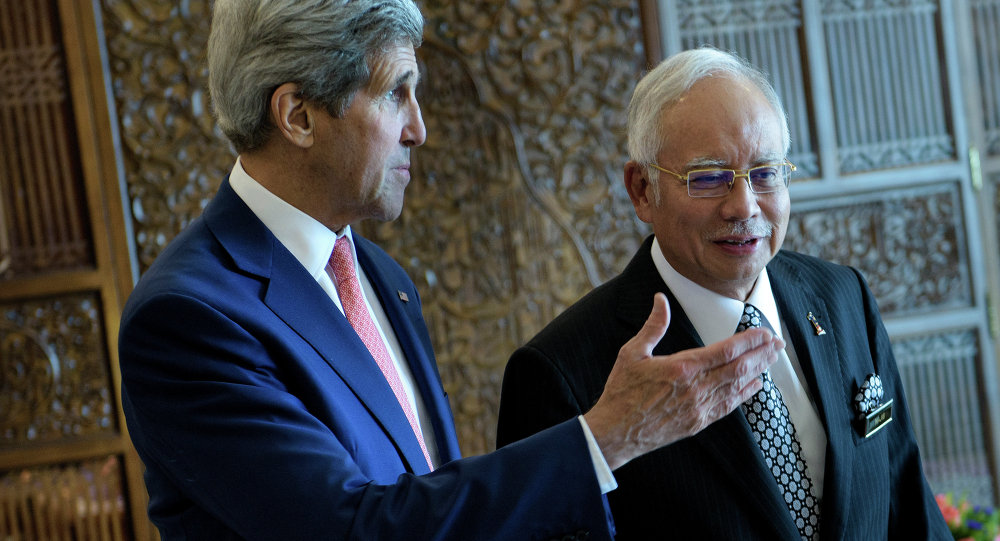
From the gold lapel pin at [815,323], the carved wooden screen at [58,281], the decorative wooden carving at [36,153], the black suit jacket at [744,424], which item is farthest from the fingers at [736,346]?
the decorative wooden carving at [36,153]

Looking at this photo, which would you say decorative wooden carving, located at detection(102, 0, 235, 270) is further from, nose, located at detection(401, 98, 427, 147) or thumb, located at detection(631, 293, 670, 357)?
thumb, located at detection(631, 293, 670, 357)

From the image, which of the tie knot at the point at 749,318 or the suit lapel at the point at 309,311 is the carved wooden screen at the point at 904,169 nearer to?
the tie knot at the point at 749,318

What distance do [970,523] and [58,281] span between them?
10.1 ft

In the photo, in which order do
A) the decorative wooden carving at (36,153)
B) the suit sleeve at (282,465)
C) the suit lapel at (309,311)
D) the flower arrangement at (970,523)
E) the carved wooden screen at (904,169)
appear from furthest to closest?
the carved wooden screen at (904,169) < the decorative wooden carving at (36,153) < the flower arrangement at (970,523) < the suit lapel at (309,311) < the suit sleeve at (282,465)

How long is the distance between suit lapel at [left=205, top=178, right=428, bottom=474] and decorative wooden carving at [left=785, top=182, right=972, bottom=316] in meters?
2.29

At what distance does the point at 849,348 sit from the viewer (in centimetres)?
165

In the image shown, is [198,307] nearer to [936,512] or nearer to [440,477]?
[440,477]

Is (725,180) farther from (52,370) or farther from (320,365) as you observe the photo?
(52,370)

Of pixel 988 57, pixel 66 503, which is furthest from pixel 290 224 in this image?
pixel 988 57

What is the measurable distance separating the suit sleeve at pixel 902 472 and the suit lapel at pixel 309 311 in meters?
0.87

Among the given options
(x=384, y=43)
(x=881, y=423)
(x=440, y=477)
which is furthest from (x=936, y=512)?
(x=384, y=43)

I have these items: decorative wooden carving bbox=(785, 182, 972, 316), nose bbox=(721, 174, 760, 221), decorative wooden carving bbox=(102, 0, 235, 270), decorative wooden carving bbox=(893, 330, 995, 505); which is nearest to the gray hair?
nose bbox=(721, 174, 760, 221)

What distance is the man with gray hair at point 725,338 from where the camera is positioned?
1475 millimetres

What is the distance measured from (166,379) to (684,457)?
2.68 feet
